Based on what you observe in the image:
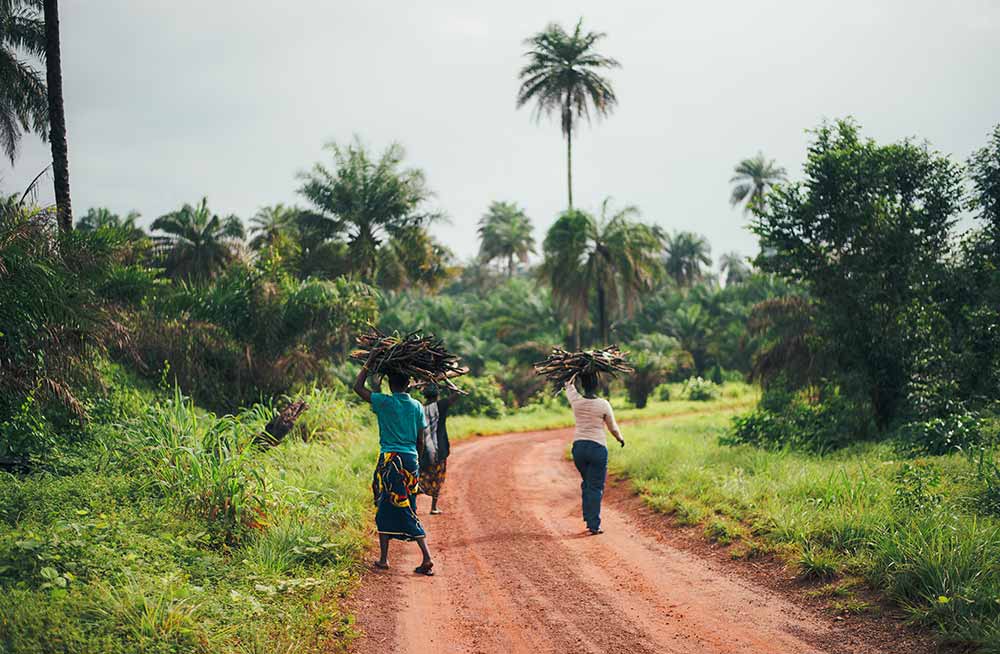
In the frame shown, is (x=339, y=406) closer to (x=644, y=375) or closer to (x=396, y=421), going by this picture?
(x=396, y=421)

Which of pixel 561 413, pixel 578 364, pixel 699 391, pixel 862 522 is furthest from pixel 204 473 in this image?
pixel 699 391

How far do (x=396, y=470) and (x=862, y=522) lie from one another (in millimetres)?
4228

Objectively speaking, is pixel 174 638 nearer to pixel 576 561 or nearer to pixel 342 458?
pixel 576 561

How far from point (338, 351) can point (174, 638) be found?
14.5m

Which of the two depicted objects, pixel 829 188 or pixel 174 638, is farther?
pixel 829 188

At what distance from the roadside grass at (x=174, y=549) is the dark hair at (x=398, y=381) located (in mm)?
1614

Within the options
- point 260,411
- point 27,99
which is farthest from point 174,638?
point 27,99

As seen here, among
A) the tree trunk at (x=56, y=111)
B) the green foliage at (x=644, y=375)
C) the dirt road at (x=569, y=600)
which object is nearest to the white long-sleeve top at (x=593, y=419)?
the dirt road at (x=569, y=600)

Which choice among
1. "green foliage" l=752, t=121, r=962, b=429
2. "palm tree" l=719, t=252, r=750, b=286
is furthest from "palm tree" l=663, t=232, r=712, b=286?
"green foliage" l=752, t=121, r=962, b=429

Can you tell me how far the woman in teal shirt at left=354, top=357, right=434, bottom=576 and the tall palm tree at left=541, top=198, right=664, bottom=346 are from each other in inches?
906

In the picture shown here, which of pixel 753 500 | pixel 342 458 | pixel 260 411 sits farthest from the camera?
pixel 260 411

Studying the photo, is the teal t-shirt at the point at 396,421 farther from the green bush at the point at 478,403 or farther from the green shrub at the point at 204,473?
the green bush at the point at 478,403

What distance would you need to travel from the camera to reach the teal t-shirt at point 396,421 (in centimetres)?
624

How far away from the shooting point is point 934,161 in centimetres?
1390
